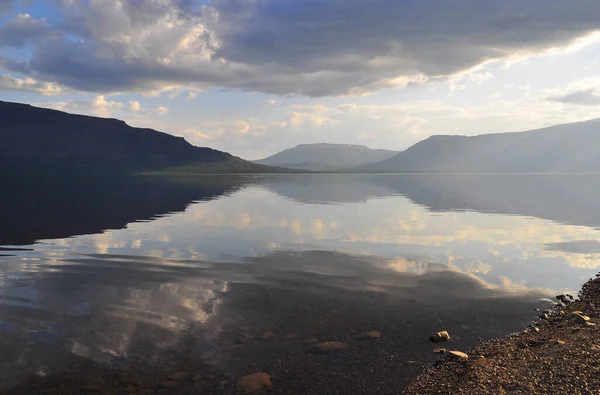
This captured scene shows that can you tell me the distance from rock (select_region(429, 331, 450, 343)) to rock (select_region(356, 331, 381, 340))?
2265mm

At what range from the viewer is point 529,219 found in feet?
191

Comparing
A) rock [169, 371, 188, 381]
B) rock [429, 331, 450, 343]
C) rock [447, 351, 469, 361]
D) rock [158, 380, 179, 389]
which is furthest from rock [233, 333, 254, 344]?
rock [447, 351, 469, 361]

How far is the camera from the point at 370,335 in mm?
17953

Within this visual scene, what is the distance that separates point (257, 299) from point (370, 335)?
7.09 metres

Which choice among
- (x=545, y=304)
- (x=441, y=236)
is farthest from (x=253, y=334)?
(x=441, y=236)

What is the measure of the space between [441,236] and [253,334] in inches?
1200

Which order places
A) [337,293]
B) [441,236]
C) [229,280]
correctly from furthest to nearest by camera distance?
[441,236] → [229,280] → [337,293]

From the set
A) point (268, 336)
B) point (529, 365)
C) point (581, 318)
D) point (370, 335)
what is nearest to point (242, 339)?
point (268, 336)

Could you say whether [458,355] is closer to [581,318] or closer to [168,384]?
[581,318]

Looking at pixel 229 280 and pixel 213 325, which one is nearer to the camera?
pixel 213 325

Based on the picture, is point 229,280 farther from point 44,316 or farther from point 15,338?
point 15,338

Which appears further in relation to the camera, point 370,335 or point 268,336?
point 370,335

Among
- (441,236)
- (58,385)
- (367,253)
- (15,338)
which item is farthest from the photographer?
(441,236)

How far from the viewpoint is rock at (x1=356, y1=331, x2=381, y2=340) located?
1770 cm
